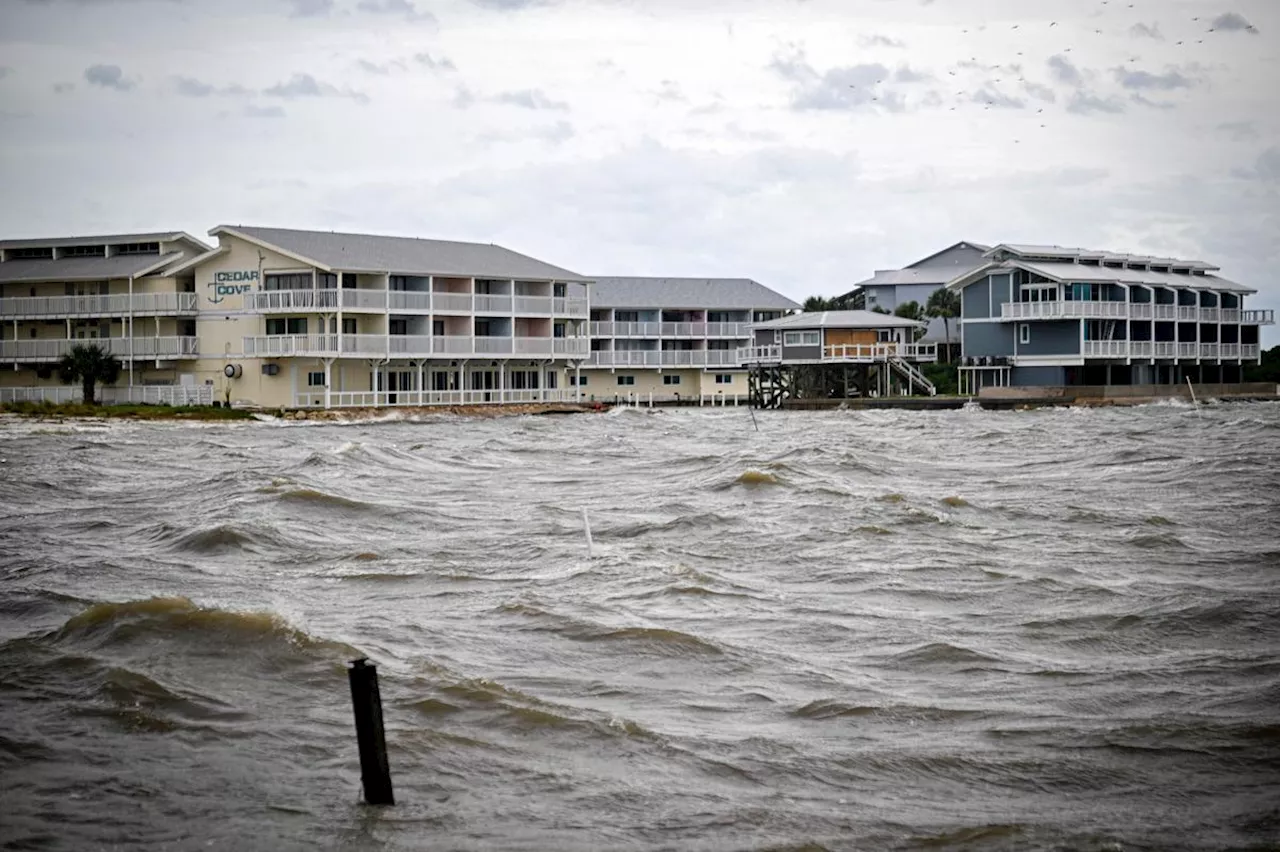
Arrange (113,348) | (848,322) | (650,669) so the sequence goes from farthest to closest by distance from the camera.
A: (848,322), (113,348), (650,669)

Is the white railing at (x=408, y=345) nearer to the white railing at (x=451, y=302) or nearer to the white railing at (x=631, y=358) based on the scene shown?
the white railing at (x=451, y=302)

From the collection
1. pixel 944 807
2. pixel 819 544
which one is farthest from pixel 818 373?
pixel 944 807

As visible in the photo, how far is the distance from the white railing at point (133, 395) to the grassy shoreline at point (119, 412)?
302cm

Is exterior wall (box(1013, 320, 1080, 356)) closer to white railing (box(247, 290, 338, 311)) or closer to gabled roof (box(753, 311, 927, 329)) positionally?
gabled roof (box(753, 311, 927, 329))

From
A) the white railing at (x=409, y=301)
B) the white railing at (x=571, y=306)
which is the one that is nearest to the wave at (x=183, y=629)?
the white railing at (x=409, y=301)

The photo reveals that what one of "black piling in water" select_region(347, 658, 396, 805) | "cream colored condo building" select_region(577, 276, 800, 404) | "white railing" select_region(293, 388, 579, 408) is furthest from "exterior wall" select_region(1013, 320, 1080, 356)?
"black piling in water" select_region(347, 658, 396, 805)

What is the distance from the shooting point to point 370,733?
7316 mm

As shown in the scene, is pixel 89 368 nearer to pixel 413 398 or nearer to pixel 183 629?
pixel 413 398

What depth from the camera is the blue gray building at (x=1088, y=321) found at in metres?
67.5

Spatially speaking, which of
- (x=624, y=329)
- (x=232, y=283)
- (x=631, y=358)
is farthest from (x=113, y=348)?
(x=624, y=329)

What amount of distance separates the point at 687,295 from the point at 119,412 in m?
39.3

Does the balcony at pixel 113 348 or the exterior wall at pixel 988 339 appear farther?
the exterior wall at pixel 988 339

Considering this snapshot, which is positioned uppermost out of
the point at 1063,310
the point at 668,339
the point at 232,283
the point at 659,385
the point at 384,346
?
the point at 232,283

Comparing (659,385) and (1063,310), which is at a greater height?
(1063,310)
